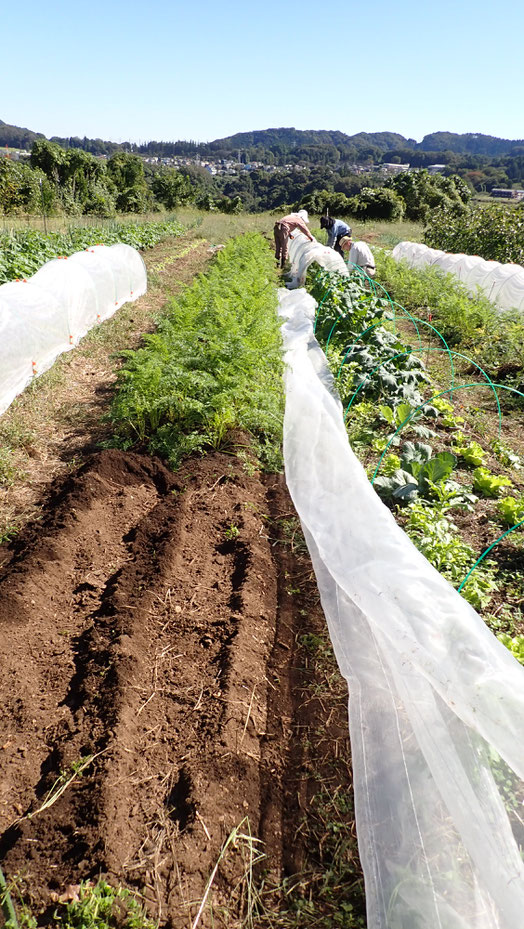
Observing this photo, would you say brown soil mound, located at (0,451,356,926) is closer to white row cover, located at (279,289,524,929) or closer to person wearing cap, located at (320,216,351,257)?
white row cover, located at (279,289,524,929)

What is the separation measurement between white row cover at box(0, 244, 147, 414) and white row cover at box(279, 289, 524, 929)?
4.03 meters

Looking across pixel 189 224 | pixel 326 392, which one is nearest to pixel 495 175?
pixel 189 224

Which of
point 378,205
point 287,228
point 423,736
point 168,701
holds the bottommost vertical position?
point 168,701

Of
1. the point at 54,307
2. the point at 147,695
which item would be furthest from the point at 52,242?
the point at 147,695

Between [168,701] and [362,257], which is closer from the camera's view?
[168,701]

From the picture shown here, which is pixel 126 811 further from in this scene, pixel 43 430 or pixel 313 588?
pixel 43 430

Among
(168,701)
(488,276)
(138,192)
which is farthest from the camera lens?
(138,192)

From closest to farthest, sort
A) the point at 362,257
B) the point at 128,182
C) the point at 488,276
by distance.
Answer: the point at 362,257 < the point at 488,276 < the point at 128,182

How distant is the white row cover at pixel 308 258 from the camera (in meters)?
10.6

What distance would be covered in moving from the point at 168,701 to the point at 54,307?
554 cm

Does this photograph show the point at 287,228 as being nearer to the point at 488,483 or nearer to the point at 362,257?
the point at 362,257

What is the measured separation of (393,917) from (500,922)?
1.05ft

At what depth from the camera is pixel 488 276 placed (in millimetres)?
11562

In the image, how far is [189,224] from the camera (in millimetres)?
23594
